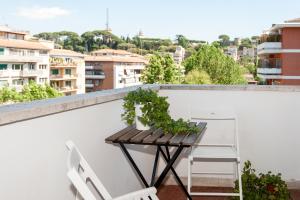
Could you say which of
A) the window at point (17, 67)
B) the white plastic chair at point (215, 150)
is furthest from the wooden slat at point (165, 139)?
the window at point (17, 67)

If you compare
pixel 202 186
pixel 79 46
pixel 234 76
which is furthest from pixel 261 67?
pixel 79 46

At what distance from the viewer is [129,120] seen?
3.21 metres

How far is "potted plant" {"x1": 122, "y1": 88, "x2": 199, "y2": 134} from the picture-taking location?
9.99 feet

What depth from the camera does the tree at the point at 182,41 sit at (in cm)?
7681

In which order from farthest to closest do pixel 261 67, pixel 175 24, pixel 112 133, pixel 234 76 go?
pixel 175 24 → pixel 234 76 → pixel 261 67 → pixel 112 133

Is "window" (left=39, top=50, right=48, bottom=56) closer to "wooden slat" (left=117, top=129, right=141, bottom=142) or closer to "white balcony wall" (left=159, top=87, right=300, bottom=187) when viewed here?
"white balcony wall" (left=159, top=87, right=300, bottom=187)

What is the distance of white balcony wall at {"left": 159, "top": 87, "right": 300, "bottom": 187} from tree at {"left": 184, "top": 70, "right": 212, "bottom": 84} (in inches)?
1295

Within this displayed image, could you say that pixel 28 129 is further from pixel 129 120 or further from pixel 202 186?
pixel 202 186

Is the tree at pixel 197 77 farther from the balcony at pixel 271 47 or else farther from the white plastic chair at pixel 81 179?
the white plastic chair at pixel 81 179

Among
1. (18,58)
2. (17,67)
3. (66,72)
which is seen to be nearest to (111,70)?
(66,72)

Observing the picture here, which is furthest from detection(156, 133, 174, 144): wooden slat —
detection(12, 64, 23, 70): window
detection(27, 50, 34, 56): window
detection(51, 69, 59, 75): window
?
detection(51, 69, 59, 75): window

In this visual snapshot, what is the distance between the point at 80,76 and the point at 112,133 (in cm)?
5521

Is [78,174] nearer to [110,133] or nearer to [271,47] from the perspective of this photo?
[110,133]

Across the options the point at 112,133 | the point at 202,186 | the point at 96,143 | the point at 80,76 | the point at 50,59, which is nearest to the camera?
the point at 96,143
